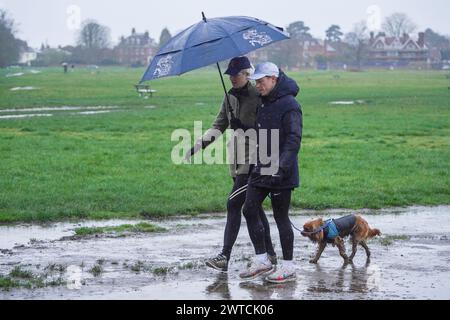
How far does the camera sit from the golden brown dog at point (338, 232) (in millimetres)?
9922

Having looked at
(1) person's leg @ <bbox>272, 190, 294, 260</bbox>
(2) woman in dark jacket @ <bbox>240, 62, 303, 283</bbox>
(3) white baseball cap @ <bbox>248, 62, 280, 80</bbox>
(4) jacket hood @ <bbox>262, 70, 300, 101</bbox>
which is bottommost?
(1) person's leg @ <bbox>272, 190, 294, 260</bbox>

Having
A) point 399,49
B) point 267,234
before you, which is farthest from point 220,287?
point 399,49

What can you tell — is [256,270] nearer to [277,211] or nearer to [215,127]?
[277,211]

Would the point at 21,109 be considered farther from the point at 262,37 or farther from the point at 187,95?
the point at 262,37

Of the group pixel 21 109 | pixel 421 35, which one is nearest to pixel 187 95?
pixel 21 109

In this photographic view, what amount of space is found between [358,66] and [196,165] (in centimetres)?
15237

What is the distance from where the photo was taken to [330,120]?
3269 cm

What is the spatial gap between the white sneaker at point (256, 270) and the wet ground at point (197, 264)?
12 cm

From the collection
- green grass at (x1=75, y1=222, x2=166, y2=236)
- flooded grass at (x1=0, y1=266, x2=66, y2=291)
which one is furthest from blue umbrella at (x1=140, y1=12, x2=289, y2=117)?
green grass at (x1=75, y1=222, x2=166, y2=236)

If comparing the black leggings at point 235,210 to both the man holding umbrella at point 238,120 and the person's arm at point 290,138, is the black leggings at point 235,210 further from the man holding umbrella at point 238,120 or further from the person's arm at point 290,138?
the person's arm at point 290,138

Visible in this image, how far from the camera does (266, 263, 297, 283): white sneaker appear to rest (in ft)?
29.9

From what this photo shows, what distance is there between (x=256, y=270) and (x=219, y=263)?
405 millimetres

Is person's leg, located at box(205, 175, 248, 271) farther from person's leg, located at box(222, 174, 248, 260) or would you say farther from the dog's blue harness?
the dog's blue harness

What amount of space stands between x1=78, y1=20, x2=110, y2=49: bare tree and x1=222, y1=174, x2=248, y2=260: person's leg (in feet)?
580
